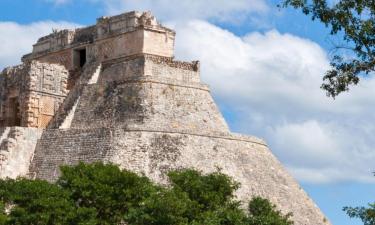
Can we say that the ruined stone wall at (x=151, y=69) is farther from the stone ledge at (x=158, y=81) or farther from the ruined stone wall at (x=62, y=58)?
→ the ruined stone wall at (x=62, y=58)

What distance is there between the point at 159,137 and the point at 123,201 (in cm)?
559

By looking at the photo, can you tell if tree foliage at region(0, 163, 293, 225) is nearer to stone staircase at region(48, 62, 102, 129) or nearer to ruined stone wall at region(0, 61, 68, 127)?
stone staircase at region(48, 62, 102, 129)

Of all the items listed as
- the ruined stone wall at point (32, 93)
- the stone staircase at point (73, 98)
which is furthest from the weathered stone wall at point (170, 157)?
the ruined stone wall at point (32, 93)

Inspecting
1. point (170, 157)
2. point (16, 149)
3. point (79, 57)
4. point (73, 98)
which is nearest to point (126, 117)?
point (170, 157)

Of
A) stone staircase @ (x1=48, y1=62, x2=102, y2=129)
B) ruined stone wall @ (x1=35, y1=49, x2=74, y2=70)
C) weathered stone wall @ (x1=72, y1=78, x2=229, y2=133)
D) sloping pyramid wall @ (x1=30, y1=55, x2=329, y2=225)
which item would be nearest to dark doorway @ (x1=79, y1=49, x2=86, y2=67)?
ruined stone wall @ (x1=35, y1=49, x2=74, y2=70)

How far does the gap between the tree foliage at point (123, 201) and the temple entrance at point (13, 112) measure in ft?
33.4

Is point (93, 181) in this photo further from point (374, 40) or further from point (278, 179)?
point (374, 40)

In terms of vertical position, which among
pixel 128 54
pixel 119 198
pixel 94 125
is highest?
pixel 128 54

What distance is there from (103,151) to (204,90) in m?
6.36

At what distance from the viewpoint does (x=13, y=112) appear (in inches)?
1690

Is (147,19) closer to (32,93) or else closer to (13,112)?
(32,93)

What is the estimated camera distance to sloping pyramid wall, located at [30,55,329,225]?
117 ft

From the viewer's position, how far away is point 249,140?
39250 millimetres

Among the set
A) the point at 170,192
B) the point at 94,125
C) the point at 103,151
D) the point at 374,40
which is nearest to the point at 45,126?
the point at 94,125
